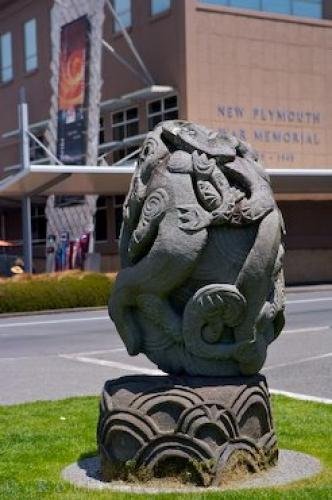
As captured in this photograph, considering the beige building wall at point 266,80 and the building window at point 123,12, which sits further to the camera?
the building window at point 123,12

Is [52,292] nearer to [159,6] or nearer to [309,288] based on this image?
[309,288]

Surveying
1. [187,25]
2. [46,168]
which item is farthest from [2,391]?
[187,25]

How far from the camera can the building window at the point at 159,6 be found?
36.6m

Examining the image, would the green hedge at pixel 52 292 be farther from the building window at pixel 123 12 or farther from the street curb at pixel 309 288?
the building window at pixel 123 12

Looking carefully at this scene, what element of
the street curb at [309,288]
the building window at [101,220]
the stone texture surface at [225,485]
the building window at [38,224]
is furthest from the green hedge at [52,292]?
the stone texture surface at [225,485]

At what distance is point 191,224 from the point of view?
648cm

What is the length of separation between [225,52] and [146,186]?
101ft

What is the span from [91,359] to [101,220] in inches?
1049

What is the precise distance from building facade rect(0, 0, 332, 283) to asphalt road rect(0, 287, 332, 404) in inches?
595

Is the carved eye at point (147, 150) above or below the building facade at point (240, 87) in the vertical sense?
below

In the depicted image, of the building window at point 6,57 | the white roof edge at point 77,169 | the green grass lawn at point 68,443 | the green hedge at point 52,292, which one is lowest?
the green hedge at point 52,292

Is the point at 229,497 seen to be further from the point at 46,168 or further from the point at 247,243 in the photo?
the point at 46,168

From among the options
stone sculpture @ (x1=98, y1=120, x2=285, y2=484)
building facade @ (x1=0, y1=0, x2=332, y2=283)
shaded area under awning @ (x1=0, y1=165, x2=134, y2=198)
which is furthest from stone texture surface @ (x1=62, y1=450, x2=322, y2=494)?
building facade @ (x1=0, y1=0, x2=332, y2=283)

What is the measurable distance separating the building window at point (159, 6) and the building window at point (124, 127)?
4.06 metres
